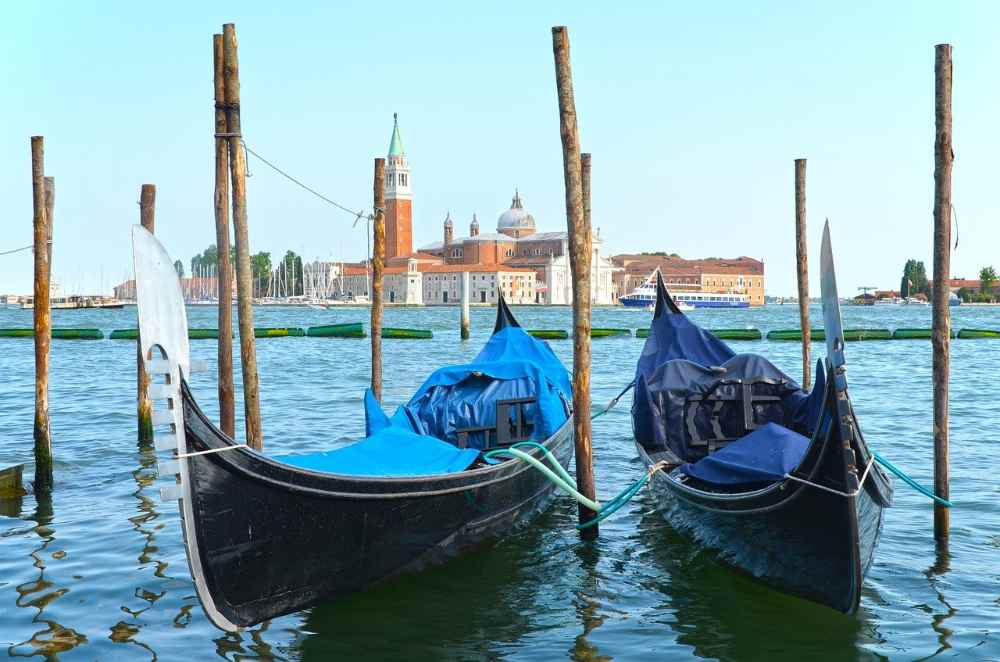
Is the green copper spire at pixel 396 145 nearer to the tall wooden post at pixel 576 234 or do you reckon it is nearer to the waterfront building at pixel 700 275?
the waterfront building at pixel 700 275

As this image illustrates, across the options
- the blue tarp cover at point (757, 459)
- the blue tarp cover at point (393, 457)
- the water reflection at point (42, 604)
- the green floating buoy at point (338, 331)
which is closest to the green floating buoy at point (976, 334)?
the green floating buoy at point (338, 331)

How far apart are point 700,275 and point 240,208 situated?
80952 mm

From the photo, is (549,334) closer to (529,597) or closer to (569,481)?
(569,481)

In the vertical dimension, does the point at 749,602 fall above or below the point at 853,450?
below

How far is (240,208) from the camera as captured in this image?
5988 mm

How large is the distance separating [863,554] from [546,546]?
183 cm

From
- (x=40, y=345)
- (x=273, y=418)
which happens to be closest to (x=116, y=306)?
(x=273, y=418)

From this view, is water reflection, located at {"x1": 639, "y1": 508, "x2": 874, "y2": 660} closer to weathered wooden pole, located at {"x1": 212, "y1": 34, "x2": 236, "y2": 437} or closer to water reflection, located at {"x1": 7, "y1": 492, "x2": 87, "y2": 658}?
water reflection, located at {"x1": 7, "y1": 492, "x2": 87, "y2": 658}

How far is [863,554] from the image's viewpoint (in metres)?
3.94

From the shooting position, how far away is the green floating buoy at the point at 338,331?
92.8 feet

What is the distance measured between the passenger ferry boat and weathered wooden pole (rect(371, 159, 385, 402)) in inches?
2269

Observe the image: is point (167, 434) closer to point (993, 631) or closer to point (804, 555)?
point (804, 555)

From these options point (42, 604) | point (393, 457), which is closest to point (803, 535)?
point (393, 457)

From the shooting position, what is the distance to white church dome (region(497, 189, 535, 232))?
308ft
